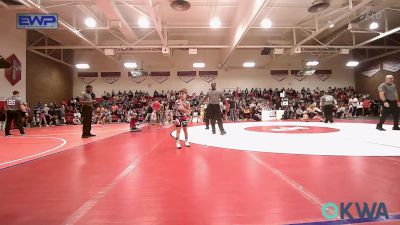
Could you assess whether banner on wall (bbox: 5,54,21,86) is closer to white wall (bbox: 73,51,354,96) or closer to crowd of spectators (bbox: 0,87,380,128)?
crowd of spectators (bbox: 0,87,380,128)

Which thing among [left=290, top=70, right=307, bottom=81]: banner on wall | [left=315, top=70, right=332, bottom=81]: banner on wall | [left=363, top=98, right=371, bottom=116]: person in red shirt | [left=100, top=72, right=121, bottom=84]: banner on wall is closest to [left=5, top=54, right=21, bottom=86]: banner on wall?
[left=100, top=72, right=121, bottom=84]: banner on wall

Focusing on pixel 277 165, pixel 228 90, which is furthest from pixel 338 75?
pixel 277 165

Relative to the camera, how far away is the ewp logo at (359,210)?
1.88 meters

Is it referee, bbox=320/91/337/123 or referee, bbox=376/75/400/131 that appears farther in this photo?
referee, bbox=320/91/337/123

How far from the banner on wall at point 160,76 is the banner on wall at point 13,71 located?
399 inches

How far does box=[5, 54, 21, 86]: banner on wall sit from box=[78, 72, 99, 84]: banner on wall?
7.45 meters

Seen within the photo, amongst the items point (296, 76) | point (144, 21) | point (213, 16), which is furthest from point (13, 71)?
point (296, 76)

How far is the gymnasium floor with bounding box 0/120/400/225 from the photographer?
198 centimetres

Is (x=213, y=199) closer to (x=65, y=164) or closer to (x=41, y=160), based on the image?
(x=65, y=164)

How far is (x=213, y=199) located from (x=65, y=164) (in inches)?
106

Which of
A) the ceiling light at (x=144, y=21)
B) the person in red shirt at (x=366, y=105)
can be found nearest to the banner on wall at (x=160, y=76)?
the ceiling light at (x=144, y=21)

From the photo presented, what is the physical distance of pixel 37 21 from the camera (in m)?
9.80

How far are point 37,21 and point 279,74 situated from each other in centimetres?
1878

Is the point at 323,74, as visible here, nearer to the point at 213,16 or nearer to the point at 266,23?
the point at 266,23
